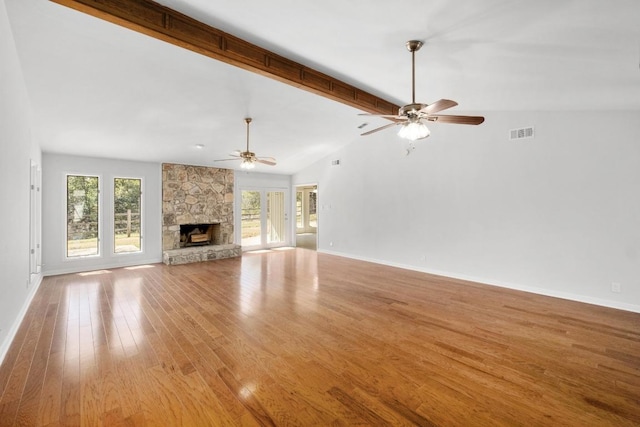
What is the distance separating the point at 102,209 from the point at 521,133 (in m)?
8.40

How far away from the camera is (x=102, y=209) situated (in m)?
6.27

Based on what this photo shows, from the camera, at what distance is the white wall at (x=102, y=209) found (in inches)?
224

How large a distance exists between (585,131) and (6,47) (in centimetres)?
677

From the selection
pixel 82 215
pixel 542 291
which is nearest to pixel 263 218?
pixel 82 215

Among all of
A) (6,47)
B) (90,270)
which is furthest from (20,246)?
(90,270)

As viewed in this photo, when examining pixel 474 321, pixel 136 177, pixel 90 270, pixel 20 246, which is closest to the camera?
pixel 20 246

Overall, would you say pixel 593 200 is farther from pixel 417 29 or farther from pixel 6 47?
pixel 6 47

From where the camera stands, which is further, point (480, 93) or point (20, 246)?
point (480, 93)

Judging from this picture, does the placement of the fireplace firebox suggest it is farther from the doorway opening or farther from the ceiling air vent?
the ceiling air vent

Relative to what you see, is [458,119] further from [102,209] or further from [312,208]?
[312,208]

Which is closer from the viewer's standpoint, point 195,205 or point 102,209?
point 102,209

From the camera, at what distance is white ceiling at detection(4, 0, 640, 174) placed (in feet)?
7.13

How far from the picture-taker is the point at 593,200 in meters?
4.09

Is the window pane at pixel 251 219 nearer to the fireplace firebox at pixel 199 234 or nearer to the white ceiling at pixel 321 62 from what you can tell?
the fireplace firebox at pixel 199 234
